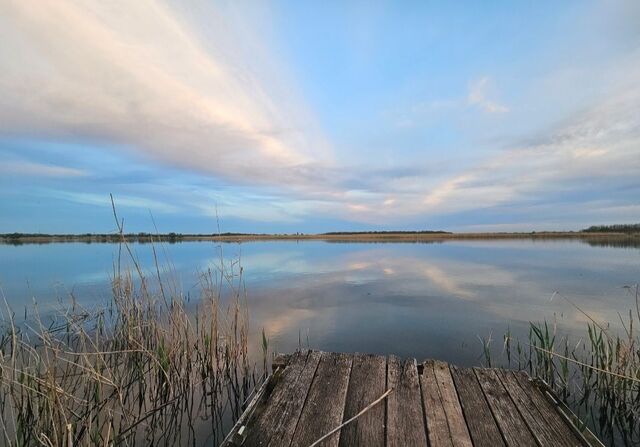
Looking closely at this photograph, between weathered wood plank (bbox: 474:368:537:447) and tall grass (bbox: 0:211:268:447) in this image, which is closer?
weathered wood plank (bbox: 474:368:537:447)

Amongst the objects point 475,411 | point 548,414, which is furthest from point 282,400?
point 548,414

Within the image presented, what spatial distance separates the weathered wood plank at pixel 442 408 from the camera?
8.41ft

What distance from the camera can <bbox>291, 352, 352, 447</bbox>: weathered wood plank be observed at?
2.58 meters

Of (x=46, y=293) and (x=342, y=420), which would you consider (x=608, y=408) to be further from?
(x=46, y=293)

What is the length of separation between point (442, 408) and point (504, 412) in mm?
567

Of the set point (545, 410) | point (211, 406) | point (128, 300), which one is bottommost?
point (211, 406)

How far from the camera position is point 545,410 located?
3.00 m

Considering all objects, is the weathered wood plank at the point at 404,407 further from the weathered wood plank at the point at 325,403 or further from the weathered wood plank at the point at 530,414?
the weathered wood plank at the point at 530,414

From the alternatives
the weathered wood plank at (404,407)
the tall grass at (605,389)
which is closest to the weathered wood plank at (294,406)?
the weathered wood plank at (404,407)

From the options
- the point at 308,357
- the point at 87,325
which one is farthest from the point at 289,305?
the point at 308,357

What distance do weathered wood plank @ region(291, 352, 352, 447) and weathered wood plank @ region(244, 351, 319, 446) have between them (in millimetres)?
104

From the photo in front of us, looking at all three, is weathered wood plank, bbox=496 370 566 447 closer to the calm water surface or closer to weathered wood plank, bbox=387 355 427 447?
weathered wood plank, bbox=387 355 427 447

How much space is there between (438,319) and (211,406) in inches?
232

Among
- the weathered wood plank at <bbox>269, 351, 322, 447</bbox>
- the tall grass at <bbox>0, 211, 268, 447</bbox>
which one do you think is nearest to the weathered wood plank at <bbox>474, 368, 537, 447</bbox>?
the weathered wood plank at <bbox>269, 351, 322, 447</bbox>
